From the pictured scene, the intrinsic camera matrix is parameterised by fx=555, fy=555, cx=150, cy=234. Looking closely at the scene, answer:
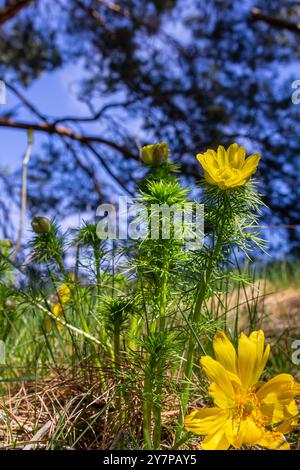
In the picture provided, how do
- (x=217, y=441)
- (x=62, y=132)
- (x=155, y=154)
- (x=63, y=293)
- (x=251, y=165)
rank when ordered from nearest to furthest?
(x=217, y=441)
(x=251, y=165)
(x=155, y=154)
(x=63, y=293)
(x=62, y=132)

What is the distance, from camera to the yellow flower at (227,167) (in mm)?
915

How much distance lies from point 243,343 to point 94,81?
5659mm

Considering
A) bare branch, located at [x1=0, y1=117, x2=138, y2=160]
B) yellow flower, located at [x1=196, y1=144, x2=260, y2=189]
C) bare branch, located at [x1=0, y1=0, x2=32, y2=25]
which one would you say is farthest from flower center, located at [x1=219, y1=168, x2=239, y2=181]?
bare branch, located at [x1=0, y1=0, x2=32, y2=25]

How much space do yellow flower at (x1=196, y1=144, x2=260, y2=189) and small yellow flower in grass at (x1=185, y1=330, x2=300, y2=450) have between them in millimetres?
249

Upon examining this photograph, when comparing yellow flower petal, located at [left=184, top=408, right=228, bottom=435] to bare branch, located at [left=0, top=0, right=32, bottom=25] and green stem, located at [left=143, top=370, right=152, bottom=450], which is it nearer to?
Result: green stem, located at [left=143, top=370, right=152, bottom=450]

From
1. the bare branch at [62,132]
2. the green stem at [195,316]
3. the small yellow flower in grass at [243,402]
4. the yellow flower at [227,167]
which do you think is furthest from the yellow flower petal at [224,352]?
the bare branch at [62,132]

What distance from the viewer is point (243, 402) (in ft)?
2.81

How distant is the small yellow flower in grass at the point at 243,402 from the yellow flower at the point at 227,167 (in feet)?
0.82

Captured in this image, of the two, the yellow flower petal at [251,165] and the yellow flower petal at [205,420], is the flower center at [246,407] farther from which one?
the yellow flower petal at [251,165]

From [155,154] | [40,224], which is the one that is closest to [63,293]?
[40,224]

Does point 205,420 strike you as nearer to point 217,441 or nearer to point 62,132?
point 217,441

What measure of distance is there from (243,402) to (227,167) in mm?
382

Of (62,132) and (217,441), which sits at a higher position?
(62,132)

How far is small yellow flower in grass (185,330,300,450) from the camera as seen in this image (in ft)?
2.65
